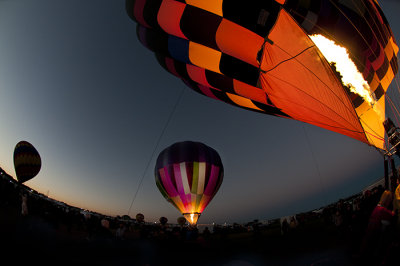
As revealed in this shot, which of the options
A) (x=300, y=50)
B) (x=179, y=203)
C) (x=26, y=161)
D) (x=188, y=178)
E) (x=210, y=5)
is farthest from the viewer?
(x=26, y=161)

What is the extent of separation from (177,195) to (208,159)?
1.79 meters

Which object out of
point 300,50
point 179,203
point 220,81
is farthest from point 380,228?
point 179,203

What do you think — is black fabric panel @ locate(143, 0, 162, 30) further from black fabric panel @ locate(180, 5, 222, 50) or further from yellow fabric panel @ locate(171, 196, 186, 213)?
yellow fabric panel @ locate(171, 196, 186, 213)

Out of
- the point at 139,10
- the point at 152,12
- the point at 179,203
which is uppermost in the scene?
the point at 139,10

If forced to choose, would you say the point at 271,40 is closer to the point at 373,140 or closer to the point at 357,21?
the point at 357,21

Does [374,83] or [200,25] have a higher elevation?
[200,25]

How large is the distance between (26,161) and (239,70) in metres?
8.80

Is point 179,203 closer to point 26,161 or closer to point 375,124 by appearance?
point 26,161

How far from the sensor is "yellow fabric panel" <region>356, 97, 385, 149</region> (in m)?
3.34

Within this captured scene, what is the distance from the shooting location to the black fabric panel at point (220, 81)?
14.4ft

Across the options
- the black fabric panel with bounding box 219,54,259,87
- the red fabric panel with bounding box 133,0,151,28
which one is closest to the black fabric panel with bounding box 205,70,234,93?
Answer: the black fabric panel with bounding box 219,54,259,87

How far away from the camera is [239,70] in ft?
12.9

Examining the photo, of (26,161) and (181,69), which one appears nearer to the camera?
(181,69)

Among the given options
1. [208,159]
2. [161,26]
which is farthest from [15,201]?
[161,26]
